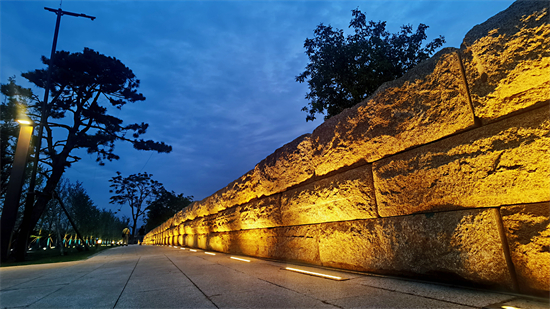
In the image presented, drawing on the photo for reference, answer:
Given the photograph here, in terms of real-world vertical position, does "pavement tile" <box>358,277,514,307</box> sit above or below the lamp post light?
below

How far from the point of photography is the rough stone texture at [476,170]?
181cm

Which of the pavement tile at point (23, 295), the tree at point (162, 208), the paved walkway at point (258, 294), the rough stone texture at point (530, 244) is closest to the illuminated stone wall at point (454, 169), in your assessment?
the rough stone texture at point (530, 244)

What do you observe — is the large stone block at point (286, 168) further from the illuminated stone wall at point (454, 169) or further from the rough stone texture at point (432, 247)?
the rough stone texture at point (432, 247)

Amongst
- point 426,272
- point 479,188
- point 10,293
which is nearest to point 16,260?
point 10,293

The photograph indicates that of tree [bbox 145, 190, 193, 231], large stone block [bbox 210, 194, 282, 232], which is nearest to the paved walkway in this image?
large stone block [bbox 210, 194, 282, 232]

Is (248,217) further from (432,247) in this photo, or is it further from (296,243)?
(432,247)

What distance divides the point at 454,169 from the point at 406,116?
68 centimetres

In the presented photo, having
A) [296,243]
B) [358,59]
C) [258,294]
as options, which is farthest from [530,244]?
[358,59]

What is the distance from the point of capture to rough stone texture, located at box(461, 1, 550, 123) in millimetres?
1793

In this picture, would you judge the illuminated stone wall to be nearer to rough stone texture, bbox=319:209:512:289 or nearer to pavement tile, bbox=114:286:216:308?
rough stone texture, bbox=319:209:512:289

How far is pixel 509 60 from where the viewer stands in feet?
6.36

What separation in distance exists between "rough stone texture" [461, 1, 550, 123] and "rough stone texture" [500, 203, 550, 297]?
71 cm

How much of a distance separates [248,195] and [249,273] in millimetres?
2563

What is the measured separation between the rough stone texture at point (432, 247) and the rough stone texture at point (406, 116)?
2.36 ft
